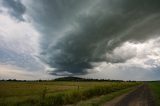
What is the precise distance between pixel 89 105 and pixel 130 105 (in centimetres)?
457

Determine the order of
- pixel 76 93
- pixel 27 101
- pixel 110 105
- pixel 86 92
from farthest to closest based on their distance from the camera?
pixel 86 92
pixel 76 93
pixel 110 105
pixel 27 101

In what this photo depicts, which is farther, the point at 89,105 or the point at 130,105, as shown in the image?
the point at 130,105

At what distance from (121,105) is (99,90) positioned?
15.0 m

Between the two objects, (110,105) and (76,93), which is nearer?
(110,105)

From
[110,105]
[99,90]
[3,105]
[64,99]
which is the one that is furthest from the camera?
[99,90]

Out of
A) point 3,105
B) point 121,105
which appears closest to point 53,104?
point 3,105

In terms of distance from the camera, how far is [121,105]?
19984 millimetres

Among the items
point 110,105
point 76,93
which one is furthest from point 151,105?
point 76,93

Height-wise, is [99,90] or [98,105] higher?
[99,90]

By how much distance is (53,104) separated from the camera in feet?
66.1

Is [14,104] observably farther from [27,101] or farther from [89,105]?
[89,105]

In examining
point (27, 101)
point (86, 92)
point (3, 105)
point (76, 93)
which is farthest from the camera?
point (86, 92)

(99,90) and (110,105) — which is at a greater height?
(99,90)

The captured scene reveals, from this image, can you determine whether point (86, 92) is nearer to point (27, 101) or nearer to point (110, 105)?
point (110, 105)
